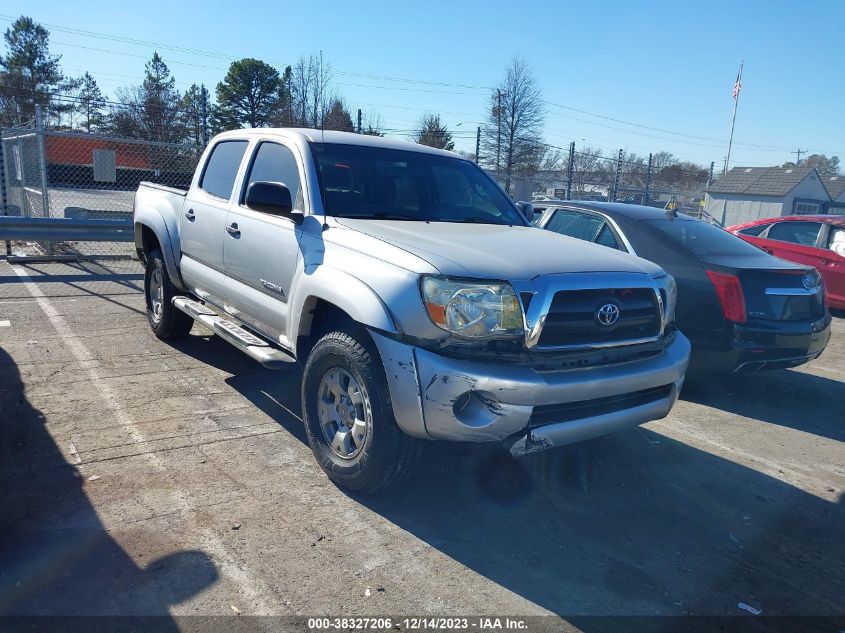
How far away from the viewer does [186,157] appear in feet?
67.0

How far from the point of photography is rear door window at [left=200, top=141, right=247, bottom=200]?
5.26 metres

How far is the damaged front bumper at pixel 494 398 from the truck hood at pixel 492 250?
1.55 ft

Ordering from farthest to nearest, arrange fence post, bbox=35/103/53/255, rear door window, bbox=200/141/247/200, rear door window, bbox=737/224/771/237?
fence post, bbox=35/103/53/255 → rear door window, bbox=737/224/771/237 → rear door window, bbox=200/141/247/200

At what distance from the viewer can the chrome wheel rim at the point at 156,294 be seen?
250 inches

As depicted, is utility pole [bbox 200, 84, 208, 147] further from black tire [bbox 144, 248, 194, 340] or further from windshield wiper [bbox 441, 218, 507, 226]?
windshield wiper [bbox 441, 218, 507, 226]

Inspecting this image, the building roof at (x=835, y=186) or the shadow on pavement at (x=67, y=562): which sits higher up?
the building roof at (x=835, y=186)

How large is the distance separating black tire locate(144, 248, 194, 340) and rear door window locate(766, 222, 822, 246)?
8645 mm

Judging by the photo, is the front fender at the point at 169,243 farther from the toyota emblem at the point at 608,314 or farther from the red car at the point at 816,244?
the red car at the point at 816,244

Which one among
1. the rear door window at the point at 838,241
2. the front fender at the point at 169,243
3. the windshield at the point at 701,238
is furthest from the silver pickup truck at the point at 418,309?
the rear door window at the point at 838,241

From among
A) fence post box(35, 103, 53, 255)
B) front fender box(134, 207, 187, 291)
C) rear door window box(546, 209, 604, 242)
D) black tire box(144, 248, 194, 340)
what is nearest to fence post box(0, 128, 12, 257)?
fence post box(35, 103, 53, 255)

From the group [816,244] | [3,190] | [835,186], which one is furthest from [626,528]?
[835,186]

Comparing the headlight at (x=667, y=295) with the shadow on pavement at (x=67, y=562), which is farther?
the headlight at (x=667, y=295)

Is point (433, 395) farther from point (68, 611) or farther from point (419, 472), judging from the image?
point (68, 611)

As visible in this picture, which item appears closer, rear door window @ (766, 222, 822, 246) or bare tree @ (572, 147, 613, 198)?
rear door window @ (766, 222, 822, 246)
